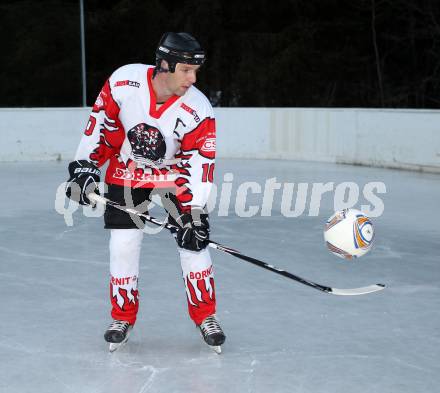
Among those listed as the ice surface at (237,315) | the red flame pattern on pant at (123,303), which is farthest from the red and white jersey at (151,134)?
the ice surface at (237,315)

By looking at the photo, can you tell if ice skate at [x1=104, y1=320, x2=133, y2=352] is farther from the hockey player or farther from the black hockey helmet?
the black hockey helmet

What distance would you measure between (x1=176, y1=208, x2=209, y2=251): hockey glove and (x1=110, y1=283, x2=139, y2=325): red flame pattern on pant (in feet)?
1.30

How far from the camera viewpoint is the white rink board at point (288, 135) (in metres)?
10.1

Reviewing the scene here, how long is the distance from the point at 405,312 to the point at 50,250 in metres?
2.68

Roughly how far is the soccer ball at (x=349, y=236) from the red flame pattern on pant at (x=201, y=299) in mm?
716

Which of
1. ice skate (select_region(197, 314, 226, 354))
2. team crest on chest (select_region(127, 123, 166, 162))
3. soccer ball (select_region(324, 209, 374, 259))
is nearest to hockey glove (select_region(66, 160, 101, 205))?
team crest on chest (select_region(127, 123, 166, 162))

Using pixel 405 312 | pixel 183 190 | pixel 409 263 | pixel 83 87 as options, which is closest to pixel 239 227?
pixel 409 263

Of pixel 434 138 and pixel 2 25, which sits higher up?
pixel 2 25

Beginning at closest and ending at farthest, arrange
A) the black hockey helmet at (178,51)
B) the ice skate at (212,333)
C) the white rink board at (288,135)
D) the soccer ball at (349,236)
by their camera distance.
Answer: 1. the black hockey helmet at (178,51)
2. the ice skate at (212,333)
3. the soccer ball at (349,236)
4. the white rink board at (288,135)

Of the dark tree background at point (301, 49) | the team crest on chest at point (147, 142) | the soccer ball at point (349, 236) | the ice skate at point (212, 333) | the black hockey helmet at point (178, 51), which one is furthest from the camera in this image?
the dark tree background at point (301, 49)

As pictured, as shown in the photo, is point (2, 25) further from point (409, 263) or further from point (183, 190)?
point (183, 190)

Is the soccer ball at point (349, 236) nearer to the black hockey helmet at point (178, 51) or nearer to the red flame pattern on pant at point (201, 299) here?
the red flame pattern on pant at point (201, 299)

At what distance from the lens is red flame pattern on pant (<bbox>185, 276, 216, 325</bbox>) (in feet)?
11.2

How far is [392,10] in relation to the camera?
1903 centimetres
